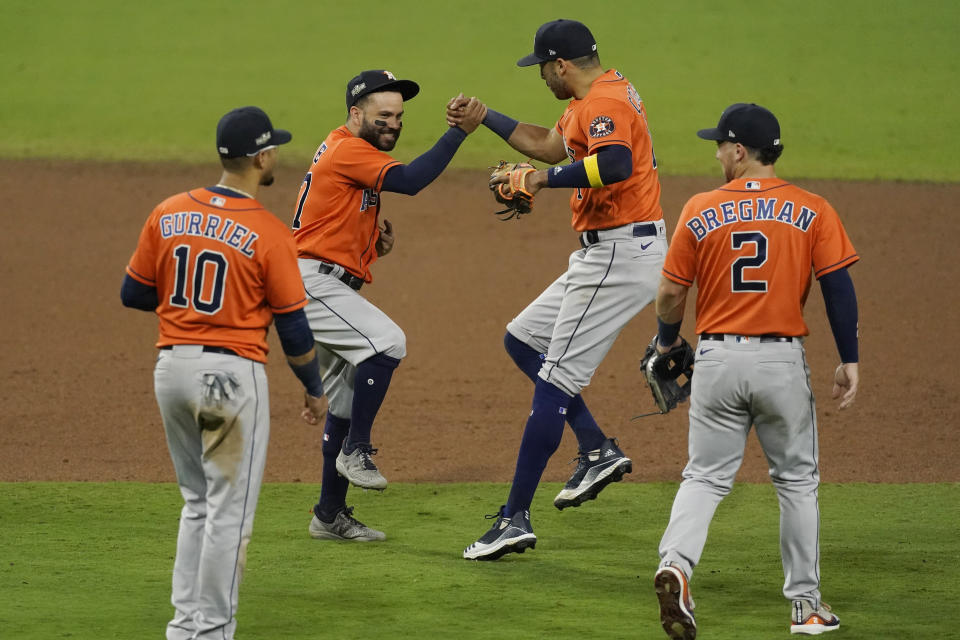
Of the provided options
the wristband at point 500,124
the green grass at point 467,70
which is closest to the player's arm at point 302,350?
the wristband at point 500,124

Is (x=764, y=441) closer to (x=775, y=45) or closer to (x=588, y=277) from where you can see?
(x=588, y=277)

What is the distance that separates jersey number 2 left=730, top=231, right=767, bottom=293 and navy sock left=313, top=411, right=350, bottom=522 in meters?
2.27

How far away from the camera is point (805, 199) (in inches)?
173

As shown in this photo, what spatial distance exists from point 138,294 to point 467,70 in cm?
1529

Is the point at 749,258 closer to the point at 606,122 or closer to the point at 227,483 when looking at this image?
the point at 606,122

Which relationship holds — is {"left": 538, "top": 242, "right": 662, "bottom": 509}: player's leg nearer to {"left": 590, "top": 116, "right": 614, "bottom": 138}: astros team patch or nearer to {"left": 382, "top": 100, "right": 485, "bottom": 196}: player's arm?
{"left": 590, "top": 116, "right": 614, "bottom": 138}: astros team patch

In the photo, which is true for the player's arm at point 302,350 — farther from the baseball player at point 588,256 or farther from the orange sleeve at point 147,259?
the baseball player at point 588,256

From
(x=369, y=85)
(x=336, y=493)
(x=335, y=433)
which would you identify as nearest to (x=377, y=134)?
(x=369, y=85)

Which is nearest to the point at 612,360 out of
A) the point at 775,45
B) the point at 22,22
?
the point at 775,45

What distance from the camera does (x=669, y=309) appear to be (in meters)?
4.66

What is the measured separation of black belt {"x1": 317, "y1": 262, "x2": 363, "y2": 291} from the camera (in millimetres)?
5816

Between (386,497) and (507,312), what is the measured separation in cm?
482

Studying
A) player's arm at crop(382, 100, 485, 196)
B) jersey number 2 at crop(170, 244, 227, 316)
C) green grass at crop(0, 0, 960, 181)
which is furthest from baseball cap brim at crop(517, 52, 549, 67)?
green grass at crop(0, 0, 960, 181)

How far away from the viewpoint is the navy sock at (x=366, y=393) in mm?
5695
